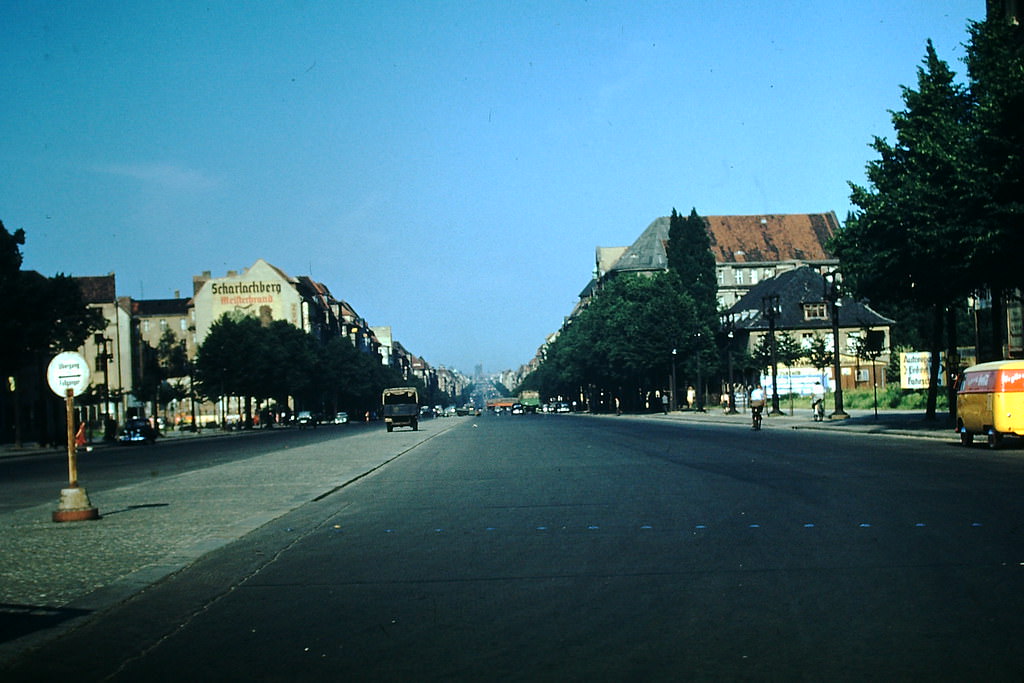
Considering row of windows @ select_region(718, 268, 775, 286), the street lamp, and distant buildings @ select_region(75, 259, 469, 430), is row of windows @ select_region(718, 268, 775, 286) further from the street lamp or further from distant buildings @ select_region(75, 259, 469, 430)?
the street lamp

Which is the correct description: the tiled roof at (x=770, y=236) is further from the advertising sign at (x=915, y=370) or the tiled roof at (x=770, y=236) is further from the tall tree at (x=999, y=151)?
the tall tree at (x=999, y=151)

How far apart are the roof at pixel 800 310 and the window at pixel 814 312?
26 cm

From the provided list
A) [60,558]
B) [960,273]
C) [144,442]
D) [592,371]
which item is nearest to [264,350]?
[144,442]

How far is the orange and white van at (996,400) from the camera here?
25.4m

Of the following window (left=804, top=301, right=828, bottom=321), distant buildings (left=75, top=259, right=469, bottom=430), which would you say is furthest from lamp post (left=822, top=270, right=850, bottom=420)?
distant buildings (left=75, top=259, right=469, bottom=430)

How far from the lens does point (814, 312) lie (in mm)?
110875

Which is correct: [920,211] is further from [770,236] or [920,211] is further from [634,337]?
[770,236]

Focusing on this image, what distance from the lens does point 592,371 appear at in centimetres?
12175

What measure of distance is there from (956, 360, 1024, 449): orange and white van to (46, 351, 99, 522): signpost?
19.0 metres

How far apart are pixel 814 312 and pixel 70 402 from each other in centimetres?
10103

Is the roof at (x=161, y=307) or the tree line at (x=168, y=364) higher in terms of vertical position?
the roof at (x=161, y=307)

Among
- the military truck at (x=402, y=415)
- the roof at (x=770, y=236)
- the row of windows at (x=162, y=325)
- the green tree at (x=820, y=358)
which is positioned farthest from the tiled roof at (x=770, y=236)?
the military truck at (x=402, y=415)

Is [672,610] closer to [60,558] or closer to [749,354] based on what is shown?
[60,558]

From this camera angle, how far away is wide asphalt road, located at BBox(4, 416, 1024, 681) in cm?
610
